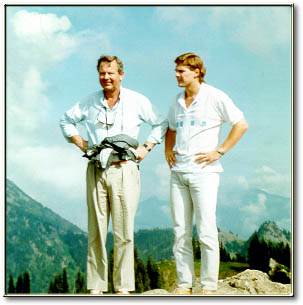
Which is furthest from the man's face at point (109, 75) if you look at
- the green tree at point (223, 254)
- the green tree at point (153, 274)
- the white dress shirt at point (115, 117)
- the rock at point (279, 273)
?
the rock at point (279, 273)

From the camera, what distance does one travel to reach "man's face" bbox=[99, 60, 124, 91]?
5.24 m

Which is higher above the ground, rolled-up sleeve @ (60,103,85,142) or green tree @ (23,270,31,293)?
rolled-up sleeve @ (60,103,85,142)

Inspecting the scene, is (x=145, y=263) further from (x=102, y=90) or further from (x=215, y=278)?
(x=102, y=90)

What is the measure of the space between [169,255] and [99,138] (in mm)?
1847

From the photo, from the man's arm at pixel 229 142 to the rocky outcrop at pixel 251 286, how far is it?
131 centimetres

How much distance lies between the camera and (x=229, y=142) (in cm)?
516

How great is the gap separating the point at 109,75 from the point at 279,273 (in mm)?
2794

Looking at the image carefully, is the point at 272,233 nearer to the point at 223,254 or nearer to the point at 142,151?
the point at 223,254

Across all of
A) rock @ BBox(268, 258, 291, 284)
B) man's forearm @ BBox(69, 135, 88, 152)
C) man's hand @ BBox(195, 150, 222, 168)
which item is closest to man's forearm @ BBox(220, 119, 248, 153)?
man's hand @ BBox(195, 150, 222, 168)

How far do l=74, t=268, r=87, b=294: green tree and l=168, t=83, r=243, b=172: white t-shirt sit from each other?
190cm

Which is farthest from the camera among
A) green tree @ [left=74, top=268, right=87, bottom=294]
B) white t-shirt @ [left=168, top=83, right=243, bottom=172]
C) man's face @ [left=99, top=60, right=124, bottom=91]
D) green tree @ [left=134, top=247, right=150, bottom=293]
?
green tree @ [left=74, top=268, right=87, bottom=294]

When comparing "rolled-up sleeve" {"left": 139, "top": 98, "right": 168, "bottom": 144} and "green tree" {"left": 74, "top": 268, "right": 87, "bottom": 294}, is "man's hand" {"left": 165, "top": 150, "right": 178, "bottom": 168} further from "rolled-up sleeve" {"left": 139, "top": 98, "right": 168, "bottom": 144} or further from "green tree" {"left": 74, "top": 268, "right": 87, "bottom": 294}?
"green tree" {"left": 74, "top": 268, "right": 87, "bottom": 294}

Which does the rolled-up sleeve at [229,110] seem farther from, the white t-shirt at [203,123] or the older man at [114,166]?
the older man at [114,166]

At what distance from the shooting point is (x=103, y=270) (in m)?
5.27
